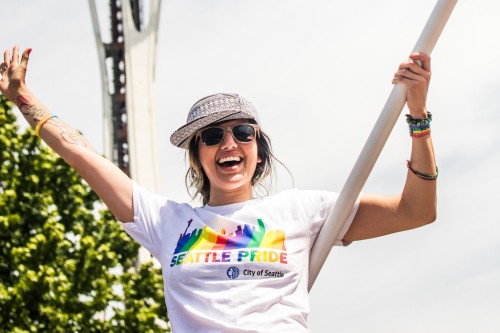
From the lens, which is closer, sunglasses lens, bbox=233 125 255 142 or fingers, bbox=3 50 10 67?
sunglasses lens, bbox=233 125 255 142

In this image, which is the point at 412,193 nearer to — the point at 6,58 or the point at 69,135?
the point at 69,135

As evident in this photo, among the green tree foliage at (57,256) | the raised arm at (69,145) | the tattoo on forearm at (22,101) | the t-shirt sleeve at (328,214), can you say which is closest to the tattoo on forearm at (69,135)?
the raised arm at (69,145)

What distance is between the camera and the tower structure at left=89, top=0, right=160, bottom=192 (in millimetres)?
28219

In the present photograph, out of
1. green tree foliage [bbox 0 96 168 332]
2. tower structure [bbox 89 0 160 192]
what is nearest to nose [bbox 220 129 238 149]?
green tree foliage [bbox 0 96 168 332]

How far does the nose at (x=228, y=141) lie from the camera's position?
2.86 metres

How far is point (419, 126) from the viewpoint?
258cm

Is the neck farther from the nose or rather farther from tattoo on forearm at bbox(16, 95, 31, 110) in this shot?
tattoo on forearm at bbox(16, 95, 31, 110)

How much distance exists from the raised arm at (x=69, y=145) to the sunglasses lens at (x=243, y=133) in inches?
16.8

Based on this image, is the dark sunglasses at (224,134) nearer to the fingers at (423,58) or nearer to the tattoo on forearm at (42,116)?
the tattoo on forearm at (42,116)

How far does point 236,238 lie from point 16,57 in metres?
1.27

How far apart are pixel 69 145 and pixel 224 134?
1.92 feet

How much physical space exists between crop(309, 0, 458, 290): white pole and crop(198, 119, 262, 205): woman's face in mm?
349

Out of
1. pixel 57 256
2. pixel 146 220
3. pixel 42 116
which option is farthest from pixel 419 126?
pixel 57 256

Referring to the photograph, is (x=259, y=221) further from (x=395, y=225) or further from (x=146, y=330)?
(x=146, y=330)
